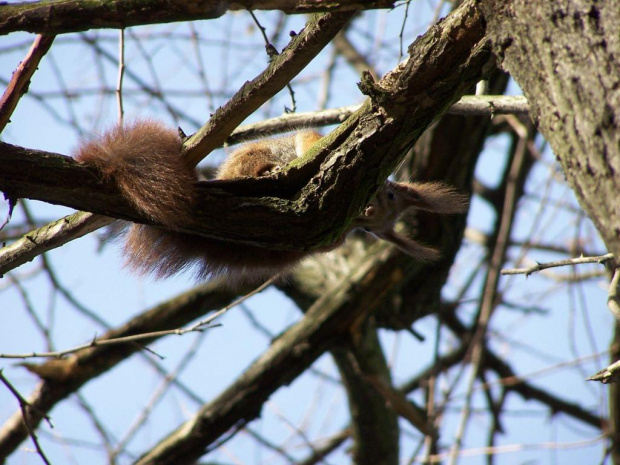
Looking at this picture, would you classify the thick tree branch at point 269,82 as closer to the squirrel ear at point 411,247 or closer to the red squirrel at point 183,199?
the red squirrel at point 183,199

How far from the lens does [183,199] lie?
1984 millimetres

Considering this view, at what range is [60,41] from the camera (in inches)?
175

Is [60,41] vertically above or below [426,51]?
above

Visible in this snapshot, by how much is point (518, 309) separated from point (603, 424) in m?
0.96

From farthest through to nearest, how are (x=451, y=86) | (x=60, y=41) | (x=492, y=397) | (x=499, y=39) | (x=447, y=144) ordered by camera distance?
(x=492, y=397) → (x=60, y=41) → (x=447, y=144) → (x=451, y=86) → (x=499, y=39)

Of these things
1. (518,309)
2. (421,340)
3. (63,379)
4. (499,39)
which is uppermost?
(518,309)

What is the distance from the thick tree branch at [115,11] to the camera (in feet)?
5.56

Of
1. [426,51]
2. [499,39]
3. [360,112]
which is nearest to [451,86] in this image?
[426,51]

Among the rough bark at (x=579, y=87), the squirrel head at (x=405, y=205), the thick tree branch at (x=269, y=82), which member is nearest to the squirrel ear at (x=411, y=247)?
the squirrel head at (x=405, y=205)

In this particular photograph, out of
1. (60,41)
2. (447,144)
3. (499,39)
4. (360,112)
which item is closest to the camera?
(499,39)

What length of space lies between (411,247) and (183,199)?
5.54 feet

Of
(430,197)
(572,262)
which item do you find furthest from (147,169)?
(430,197)

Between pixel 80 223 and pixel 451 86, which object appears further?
pixel 80 223

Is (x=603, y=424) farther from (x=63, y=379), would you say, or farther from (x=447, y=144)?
(x=63, y=379)
